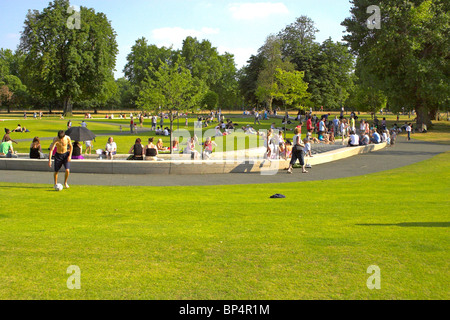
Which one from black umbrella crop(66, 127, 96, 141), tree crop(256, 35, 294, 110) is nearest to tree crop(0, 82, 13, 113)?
tree crop(256, 35, 294, 110)

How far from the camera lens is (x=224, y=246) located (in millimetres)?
6238

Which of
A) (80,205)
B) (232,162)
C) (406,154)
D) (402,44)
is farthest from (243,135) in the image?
(80,205)

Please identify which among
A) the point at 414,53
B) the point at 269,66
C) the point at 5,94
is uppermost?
the point at 269,66

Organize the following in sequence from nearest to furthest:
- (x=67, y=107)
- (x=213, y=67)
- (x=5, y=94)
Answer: (x=67, y=107) → (x=5, y=94) → (x=213, y=67)

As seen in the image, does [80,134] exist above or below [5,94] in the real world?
below

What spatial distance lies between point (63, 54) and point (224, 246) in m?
67.0

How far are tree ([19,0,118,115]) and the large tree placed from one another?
140 feet

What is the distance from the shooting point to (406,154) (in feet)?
84.3

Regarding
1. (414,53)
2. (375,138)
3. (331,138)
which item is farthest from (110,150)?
(414,53)

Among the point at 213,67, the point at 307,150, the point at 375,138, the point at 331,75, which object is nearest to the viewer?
the point at 307,150

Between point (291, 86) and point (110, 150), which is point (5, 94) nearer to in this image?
point (291, 86)
